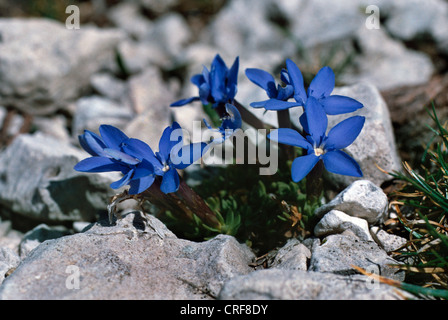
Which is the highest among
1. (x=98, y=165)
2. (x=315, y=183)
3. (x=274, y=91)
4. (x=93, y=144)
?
(x=274, y=91)

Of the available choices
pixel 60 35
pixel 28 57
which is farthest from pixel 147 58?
pixel 28 57

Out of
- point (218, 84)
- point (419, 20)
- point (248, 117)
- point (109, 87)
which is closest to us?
point (218, 84)

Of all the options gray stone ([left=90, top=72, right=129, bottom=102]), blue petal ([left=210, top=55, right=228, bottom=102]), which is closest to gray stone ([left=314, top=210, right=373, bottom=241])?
blue petal ([left=210, top=55, right=228, bottom=102])

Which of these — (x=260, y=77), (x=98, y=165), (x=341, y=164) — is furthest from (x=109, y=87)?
(x=341, y=164)

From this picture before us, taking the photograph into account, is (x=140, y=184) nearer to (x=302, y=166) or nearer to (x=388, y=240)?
(x=302, y=166)

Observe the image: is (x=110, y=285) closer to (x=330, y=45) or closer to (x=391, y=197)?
(x=391, y=197)
